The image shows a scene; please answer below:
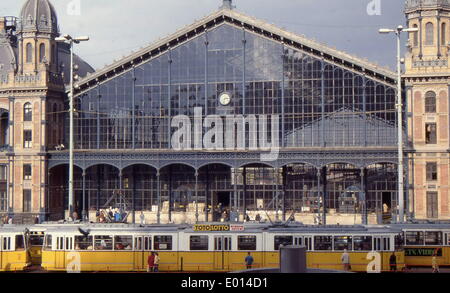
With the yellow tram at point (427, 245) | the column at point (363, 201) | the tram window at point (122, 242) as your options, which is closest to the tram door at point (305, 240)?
the yellow tram at point (427, 245)

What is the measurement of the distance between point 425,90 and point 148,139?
76.7 ft

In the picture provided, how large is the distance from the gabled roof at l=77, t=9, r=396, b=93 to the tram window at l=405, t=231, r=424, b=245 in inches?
680

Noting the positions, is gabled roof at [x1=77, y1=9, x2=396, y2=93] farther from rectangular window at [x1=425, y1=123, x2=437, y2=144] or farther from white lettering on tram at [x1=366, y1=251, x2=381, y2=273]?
white lettering on tram at [x1=366, y1=251, x2=381, y2=273]

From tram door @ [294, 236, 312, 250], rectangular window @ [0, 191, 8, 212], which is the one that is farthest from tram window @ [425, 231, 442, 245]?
rectangular window @ [0, 191, 8, 212]

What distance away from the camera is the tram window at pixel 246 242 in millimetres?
34250

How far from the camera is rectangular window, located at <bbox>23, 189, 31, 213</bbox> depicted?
184 feet

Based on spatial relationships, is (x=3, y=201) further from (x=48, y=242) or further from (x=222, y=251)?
(x=222, y=251)

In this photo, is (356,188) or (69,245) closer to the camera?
(69,245)

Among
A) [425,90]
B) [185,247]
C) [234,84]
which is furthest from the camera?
[234,84]

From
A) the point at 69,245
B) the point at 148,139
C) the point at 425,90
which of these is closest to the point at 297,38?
the point at 425,90

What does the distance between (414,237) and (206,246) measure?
12080mm
